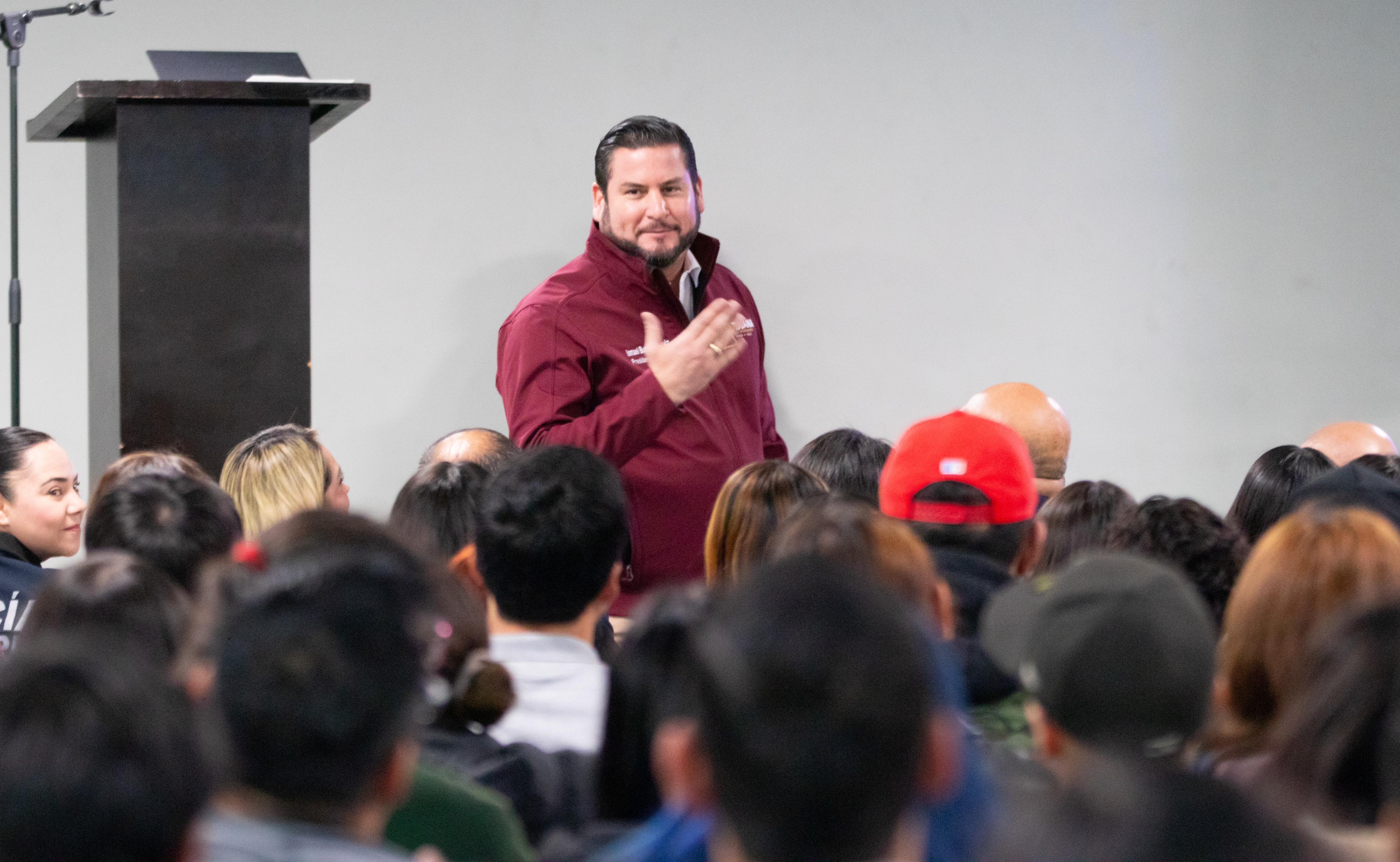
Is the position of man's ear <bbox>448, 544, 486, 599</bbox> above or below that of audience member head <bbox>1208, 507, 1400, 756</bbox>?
below

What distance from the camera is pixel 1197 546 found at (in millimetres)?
1852

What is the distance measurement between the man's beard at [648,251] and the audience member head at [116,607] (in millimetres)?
1433

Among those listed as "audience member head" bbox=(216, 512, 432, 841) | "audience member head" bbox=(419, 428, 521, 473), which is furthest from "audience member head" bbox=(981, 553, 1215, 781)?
"audience member head" bbox=(419, 428, 521, 473)

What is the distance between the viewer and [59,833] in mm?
789

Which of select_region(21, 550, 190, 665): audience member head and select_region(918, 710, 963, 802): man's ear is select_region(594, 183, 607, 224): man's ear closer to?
select_region(21, 550, 190, 665): audience member head

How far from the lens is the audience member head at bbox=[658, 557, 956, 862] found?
2.69 feet

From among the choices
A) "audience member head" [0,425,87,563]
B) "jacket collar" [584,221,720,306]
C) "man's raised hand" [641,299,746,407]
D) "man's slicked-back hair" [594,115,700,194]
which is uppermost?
"man's slicked-back hair" [594,115,700,194]

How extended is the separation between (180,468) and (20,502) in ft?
2.00

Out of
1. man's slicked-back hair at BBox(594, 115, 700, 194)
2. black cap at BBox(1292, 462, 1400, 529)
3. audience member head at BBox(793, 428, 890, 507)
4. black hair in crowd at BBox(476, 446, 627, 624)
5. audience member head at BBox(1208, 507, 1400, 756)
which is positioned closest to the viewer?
audience member head at BBox(1208, 507, 1400, 756)

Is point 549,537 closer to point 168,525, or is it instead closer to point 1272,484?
point 168,525

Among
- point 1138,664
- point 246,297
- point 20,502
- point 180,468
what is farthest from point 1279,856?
point 20,502

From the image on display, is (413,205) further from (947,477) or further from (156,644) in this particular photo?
(156,644)

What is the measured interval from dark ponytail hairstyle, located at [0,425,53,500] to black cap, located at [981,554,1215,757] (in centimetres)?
204

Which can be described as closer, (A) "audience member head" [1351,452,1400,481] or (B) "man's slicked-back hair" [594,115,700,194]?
(A) "audience member head" [1351,452,1400,481]
